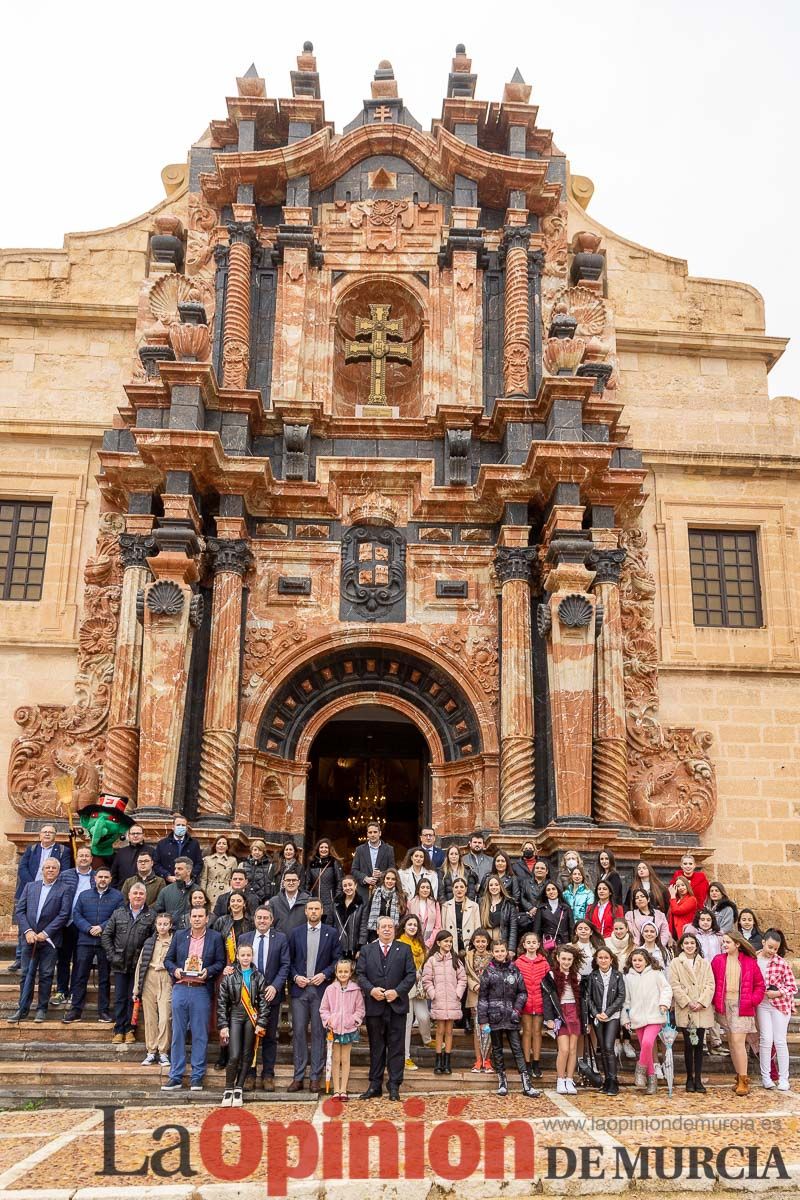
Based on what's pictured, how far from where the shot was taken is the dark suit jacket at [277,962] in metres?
10.3

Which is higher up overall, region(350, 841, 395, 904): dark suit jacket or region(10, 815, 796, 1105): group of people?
region(350, 841, 395, 904): dark suit jacket

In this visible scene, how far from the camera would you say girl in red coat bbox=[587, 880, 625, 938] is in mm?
11984

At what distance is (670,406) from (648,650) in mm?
4442

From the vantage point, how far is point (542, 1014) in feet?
→ 35.2

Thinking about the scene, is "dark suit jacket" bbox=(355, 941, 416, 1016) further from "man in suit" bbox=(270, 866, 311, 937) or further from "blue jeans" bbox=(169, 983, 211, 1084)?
"blue jeans" bbox=(169, 983, 211, 1084)

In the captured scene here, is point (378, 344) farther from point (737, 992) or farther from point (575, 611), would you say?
point (737, 992)

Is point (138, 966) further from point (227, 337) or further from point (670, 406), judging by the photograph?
point (670, 406)

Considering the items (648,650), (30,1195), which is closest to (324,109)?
(648,650)

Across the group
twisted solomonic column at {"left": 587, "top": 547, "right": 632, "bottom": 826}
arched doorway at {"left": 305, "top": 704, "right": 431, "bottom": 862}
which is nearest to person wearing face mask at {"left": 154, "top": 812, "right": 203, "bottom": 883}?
twisted solomonic column at {"left": 587, "top": 547, "right": 632, "bottom": 826}

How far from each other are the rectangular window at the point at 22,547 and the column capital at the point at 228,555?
3213 mm

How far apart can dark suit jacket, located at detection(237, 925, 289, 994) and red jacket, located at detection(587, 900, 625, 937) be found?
3.29 m

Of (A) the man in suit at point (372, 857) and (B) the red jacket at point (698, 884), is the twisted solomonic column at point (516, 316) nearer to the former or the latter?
(A) the man in suit at point (372, 857)

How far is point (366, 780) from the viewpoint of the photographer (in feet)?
66.3

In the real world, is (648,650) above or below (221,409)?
below
